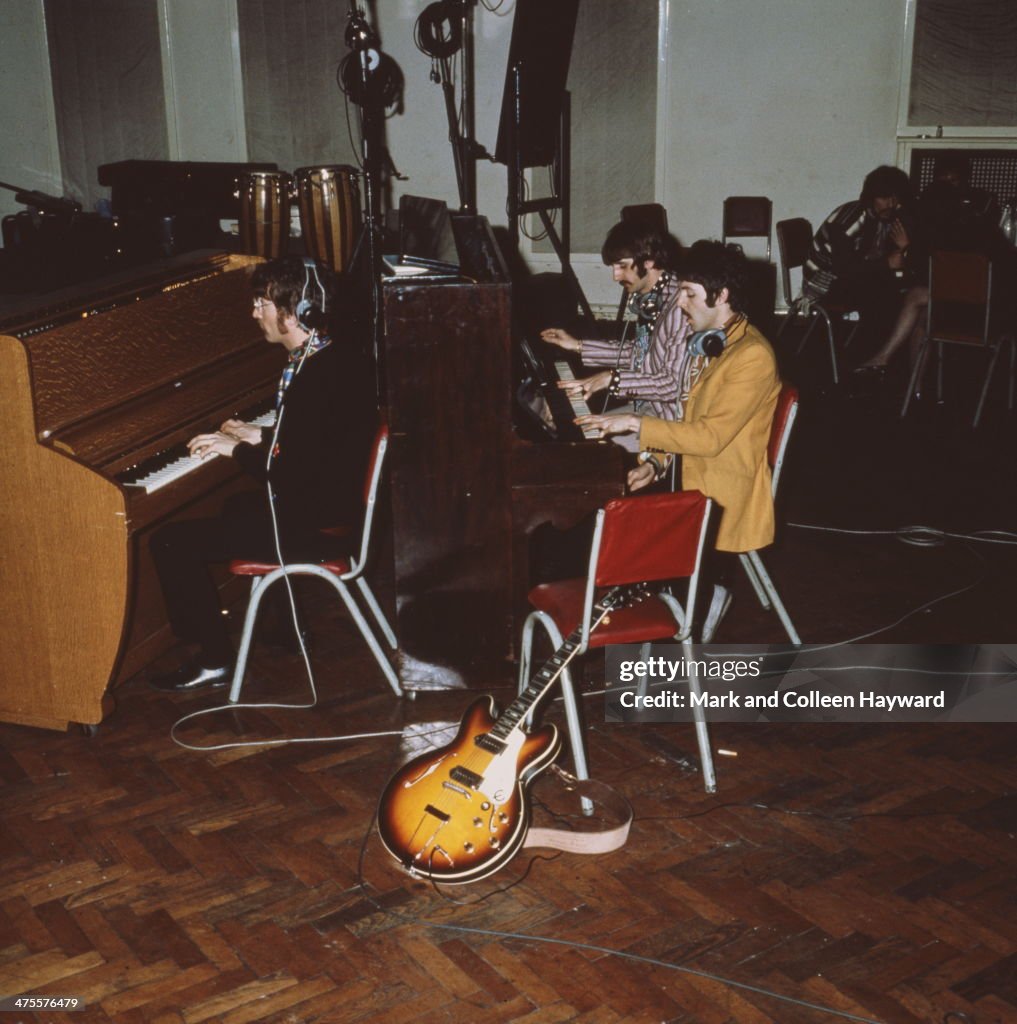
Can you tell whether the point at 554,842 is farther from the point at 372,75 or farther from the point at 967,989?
the point at 372,75

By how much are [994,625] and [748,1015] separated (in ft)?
6.93

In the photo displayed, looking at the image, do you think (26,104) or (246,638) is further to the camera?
(26,104)

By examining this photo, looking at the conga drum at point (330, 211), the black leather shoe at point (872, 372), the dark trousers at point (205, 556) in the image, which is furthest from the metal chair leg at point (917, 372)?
the dark trousers at point (205, 556)

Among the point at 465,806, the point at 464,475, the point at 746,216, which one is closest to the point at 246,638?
the point at 464,475

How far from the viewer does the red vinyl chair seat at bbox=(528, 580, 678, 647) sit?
287 centimetres

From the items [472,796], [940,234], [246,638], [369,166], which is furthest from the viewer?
[940,234]

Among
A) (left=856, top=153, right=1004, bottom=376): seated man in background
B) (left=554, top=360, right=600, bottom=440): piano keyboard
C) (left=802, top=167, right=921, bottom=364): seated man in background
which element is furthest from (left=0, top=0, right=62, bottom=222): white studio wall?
(left=554, top=360, right=600, bottom=440): piano keyboard

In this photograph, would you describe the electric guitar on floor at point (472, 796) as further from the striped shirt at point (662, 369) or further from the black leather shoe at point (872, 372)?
the black leather shoe at point (872, 372)

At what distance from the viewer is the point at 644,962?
2428 mm

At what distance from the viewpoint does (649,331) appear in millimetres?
4031

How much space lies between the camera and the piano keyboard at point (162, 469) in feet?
10.2

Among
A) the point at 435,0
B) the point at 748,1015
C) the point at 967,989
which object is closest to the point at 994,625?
the point at 967,989

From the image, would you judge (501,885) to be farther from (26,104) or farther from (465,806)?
(26,104)

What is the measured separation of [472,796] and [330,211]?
4581mm
